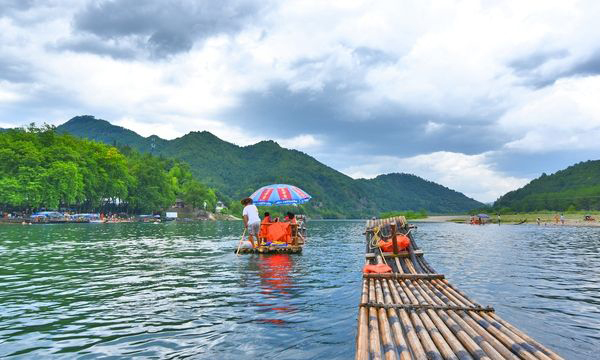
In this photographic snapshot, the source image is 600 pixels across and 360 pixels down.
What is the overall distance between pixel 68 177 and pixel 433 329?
109393 millimetres

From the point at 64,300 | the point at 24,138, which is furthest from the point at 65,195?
the point at 64,300

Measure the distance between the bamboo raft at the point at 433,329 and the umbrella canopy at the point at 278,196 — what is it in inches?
692

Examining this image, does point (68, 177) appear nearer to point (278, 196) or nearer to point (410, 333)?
point (278, 196)

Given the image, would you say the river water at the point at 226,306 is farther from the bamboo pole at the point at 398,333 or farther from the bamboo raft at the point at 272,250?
the bamboo raft at the point at 272,250

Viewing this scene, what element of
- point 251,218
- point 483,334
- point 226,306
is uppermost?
point 251,218

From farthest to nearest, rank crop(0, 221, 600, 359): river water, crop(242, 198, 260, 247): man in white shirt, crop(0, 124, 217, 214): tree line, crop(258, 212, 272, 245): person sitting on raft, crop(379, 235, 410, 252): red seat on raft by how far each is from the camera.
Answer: crop(0, 124, 217, 214): tree line, crop(258, 212, 272, 245): person sitting on raft, crop(242, 198, 260, 247): man in white shirt, crop(379, 235, 410, 252): red seat on raft, crop(0, 221, 600, 359): river water

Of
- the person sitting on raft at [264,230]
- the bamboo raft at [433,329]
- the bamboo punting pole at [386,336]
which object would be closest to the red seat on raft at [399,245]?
the bamboo raft at [433,329]

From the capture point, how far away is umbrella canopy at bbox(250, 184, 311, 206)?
29.0m

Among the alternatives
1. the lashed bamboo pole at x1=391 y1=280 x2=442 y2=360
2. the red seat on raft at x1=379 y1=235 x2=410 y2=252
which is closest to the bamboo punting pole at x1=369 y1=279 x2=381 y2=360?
the lashed bamboo pole at x1=391 y1=280 x2=442 y2=360

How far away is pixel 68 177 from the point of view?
3804 inches

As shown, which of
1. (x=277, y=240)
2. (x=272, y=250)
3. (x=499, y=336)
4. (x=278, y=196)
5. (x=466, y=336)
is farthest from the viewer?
(x=278, y=196)

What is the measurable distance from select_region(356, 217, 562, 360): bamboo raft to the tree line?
10505 centimetres

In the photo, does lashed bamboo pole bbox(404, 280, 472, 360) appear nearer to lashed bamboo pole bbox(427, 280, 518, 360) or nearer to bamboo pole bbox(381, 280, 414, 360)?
lashed bamboo pole bbox(427, 280, 518, 360)

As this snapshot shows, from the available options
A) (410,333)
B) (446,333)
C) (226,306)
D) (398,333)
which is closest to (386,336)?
(398,333)
